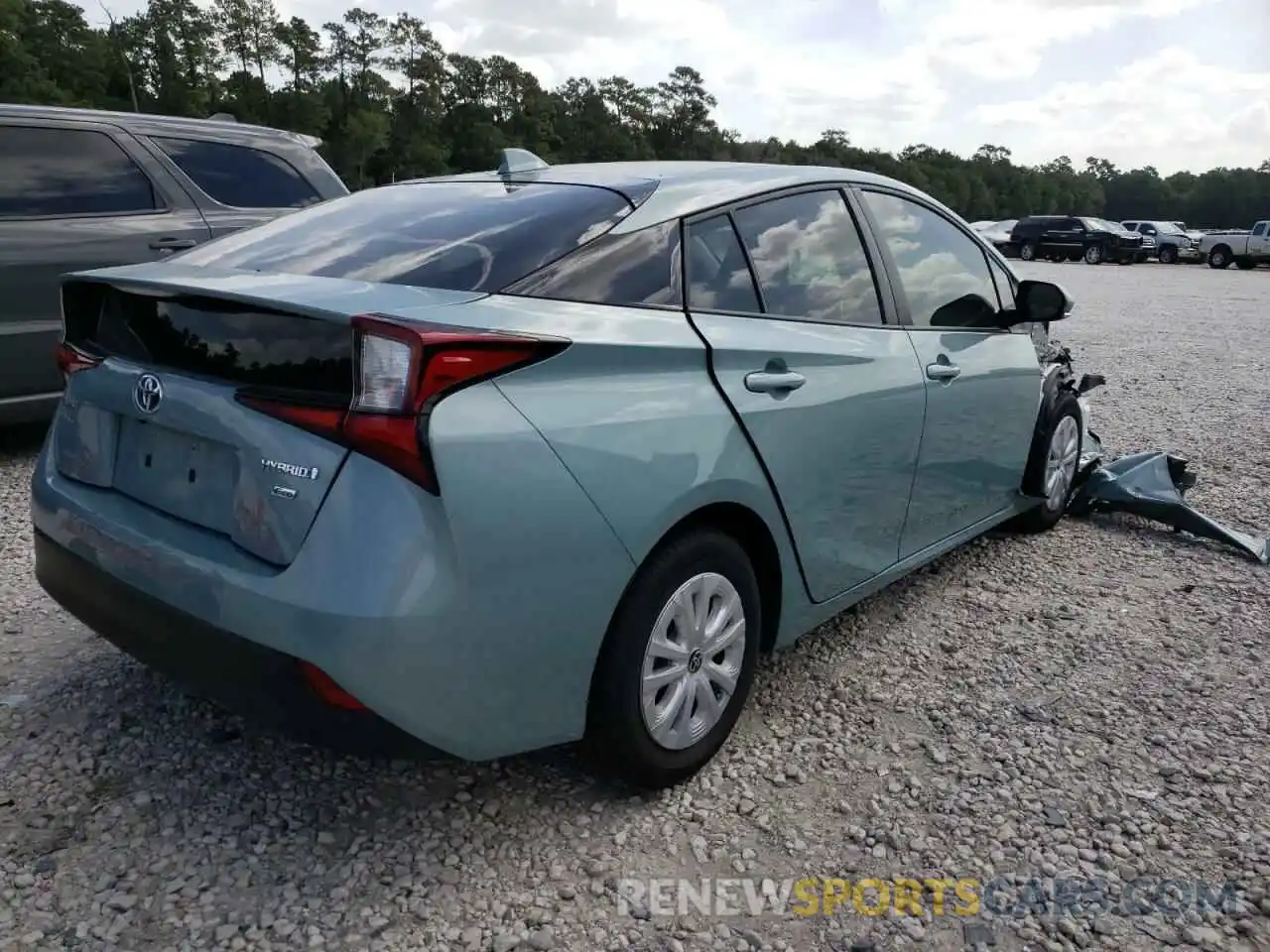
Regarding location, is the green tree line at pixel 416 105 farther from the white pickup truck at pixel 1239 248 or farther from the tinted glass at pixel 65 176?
the tinted glass at pixel 65 176

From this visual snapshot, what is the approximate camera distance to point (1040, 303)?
4.07 metres

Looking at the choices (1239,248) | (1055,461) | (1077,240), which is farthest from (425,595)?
(1239,248)

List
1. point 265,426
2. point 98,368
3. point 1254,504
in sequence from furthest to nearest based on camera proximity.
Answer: point 1254,504 < point 98,368 < point 265,426

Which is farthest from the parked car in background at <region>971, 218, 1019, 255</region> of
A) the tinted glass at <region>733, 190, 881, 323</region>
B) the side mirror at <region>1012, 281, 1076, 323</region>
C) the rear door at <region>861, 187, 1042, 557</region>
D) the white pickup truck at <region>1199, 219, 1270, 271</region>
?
the tinted glass at <region>733, 190, 881, 323</region>

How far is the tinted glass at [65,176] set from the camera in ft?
16.7

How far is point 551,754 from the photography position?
9.09ft

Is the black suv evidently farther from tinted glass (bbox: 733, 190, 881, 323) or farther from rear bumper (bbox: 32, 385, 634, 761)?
rear bumper (bbox: 32, 385, 634, 761)

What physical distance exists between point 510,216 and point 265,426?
88cm

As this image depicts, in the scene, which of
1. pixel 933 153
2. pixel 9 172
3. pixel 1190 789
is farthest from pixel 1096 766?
pixel 933 153

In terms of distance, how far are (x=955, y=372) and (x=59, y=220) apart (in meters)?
4.53

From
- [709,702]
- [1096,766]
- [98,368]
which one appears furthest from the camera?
[1096,766]

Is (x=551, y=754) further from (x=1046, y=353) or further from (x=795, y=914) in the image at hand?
(x=1046, y=353)

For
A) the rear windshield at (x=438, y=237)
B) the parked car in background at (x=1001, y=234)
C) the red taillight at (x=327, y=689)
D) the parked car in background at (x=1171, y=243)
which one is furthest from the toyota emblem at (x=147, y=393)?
the parked car in background at (x=1171, y=243)

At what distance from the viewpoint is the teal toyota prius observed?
195 centimetres
